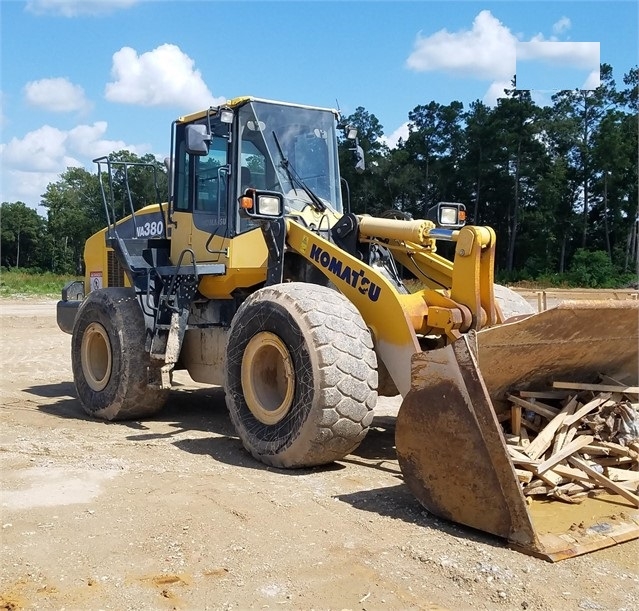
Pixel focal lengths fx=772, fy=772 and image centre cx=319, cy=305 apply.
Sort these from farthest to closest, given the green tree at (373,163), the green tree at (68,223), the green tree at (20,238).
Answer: the green tree at (20,238) → the green tree at (68,223) → the green tree at (373,163)

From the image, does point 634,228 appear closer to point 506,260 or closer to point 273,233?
point 506,260

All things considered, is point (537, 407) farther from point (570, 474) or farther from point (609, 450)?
point (570, 474)

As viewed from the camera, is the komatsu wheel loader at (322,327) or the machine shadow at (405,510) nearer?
the machine shadow at (405,510)

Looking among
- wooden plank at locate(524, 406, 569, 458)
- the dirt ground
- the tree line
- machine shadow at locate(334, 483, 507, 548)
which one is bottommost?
the dirt ground

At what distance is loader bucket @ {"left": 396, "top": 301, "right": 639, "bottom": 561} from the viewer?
3.99 metres

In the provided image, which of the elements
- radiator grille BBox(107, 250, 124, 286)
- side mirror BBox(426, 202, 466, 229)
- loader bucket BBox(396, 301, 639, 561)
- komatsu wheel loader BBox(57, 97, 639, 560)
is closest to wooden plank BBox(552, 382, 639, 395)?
komatsu wheel loader BBox(57, 97, 639, 560)

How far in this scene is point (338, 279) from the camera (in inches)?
232

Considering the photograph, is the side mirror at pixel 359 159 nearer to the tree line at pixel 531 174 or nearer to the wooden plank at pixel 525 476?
the wooden plank at pixel 525 476

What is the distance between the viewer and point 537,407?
5.16 m

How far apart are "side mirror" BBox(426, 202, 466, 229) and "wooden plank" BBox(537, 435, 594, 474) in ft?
7.85

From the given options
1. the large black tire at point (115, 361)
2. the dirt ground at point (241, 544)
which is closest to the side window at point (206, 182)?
the large black tire at point (115, 361)

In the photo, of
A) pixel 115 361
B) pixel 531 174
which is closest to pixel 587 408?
pixel 115 361

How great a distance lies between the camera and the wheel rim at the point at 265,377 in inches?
223

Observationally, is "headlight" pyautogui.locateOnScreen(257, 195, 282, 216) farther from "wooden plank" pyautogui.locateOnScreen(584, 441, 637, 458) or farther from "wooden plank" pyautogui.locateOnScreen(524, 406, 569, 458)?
"wooden plank" pyautogui.locateOnScreen(584, 441, 637, 458)
